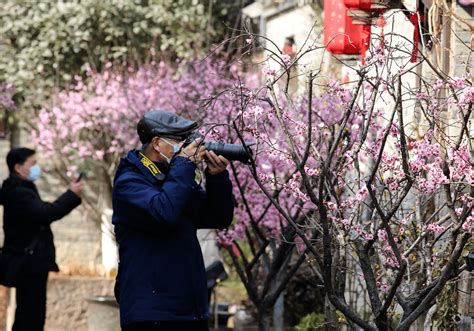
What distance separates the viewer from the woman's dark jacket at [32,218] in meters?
9.53

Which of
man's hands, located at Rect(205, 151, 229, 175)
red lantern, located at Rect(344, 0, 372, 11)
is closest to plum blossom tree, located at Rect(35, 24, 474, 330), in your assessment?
man's hands, located at Rect(205, 151, 229, 175)

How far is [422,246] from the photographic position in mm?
6941

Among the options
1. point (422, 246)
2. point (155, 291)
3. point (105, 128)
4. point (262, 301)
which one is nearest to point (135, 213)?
point (155, 291)

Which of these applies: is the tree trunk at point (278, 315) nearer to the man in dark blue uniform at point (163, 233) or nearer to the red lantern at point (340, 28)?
the red lantern at point (340, 28)

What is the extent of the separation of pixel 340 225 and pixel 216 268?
523cm

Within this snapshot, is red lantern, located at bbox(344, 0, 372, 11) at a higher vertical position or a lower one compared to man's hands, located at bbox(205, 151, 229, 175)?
higher

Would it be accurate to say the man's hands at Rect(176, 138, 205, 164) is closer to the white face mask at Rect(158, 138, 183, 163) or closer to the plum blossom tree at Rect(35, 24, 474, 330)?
the white face mask at Rect(158, 138, 183, 163)

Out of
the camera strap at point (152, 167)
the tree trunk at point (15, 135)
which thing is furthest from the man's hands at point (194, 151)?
the tree trunk at point (15, 135)

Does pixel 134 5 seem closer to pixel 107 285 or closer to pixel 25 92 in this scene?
pixel 25 92

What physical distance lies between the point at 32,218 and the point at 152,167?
11.4ft

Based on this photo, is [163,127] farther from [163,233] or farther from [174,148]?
[163,233]

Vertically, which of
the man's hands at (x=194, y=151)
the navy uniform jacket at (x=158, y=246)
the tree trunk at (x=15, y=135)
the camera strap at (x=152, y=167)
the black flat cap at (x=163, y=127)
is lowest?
the navy uniform jacket at (x=158, y=246)

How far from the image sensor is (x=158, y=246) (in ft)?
20.0

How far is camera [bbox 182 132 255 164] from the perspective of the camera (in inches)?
241
